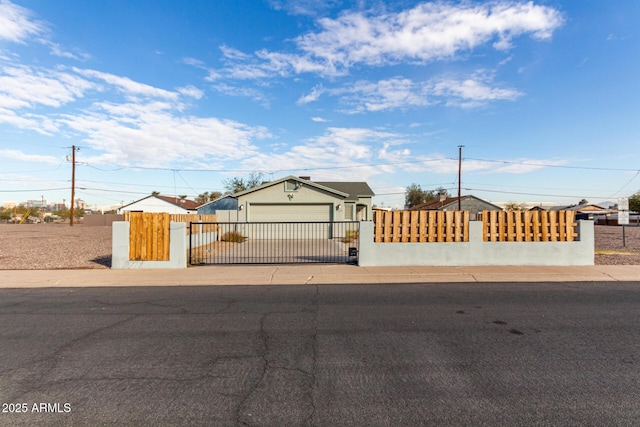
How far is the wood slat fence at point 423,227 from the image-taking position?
1147 centimetres

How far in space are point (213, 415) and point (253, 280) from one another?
646 centimetres

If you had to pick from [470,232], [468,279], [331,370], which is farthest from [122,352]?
[470,232]

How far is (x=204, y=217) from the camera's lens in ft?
77.7

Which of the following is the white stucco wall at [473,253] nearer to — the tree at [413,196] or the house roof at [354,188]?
the house roof at [354,188]

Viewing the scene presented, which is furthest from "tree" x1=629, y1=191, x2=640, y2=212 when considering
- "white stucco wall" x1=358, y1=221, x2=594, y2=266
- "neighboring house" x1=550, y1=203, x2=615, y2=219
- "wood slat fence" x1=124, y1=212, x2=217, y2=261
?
"wood slat fence" x1=124, y1=212, x2=217, y2=261

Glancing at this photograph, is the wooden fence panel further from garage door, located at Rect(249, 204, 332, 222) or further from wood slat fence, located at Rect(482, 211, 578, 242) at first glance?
garage door, located at Rect(249, 204, 332, 222)

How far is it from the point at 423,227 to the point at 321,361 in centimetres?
814

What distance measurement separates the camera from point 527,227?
11.6 meters

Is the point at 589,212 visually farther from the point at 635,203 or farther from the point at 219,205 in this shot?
the point at 635,203

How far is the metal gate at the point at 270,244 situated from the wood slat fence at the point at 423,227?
1.25 metres

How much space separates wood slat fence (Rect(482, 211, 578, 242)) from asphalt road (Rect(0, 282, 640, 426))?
4466 mm


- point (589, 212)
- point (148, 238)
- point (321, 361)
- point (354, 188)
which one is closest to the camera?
point (321, 361)

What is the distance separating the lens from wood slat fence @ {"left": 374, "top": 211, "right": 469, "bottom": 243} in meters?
11.5

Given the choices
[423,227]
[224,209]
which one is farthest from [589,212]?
[224,209]
